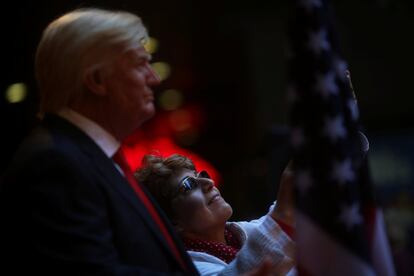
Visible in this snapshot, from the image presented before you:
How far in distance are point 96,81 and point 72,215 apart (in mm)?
460

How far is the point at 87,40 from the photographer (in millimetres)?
2303

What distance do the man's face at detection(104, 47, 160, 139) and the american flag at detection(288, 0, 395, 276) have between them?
17.1 inches

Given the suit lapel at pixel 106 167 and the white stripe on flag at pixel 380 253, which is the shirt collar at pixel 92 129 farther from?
the white stripe on flag at pixel 380 253

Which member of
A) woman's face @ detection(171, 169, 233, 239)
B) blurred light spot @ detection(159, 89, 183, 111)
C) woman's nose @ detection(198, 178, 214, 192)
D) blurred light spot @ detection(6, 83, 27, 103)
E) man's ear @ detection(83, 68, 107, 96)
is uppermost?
man's ear @ detection(83, 68, 107, 96)

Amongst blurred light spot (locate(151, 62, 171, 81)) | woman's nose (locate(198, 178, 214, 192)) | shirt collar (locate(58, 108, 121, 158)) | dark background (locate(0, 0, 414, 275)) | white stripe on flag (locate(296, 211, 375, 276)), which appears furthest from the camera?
blurred light spot (locate(151, 62, 171, 81))

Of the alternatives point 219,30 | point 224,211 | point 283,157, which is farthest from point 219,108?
point 224,211

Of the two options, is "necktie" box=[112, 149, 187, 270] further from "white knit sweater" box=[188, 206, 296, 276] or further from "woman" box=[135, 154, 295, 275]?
"woman" box=[135, 154, 295, 275]

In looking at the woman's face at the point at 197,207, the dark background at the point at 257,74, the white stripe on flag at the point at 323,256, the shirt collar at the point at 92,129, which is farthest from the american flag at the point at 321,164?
the dark background at the point at 257,74

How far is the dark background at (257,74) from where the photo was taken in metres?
11.0

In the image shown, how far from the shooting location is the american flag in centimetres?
220

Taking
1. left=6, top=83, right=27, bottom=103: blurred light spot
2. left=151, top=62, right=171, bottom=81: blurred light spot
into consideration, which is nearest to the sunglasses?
left=6, top=83, right=27, bottom=103: blurred light spot

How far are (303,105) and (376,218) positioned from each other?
0.43 meters

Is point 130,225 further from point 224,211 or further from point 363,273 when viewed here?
point 224,211

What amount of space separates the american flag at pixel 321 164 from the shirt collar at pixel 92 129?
1.74 ft
